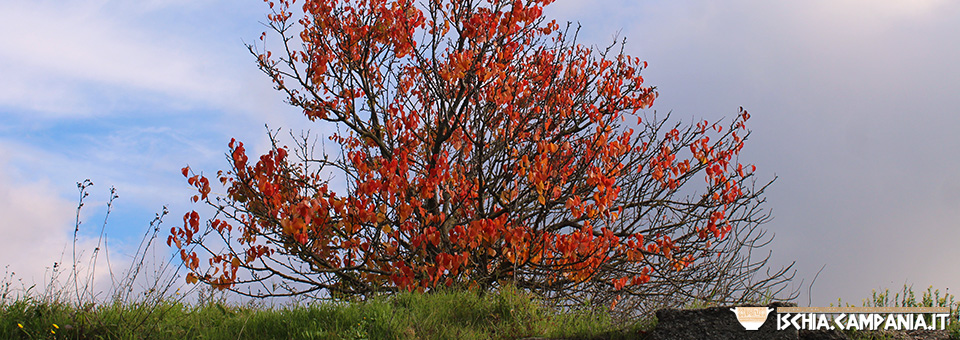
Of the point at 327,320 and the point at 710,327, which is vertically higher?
the point at 710,327

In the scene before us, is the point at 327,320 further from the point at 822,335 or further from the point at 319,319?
the point at 822,335

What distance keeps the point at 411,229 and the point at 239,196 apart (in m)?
2.62

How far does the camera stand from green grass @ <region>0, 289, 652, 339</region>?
6.20 metres

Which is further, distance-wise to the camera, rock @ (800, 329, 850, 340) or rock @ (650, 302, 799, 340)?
rock @ (800, 329, 850, 340)

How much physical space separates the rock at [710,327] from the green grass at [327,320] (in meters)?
0.45

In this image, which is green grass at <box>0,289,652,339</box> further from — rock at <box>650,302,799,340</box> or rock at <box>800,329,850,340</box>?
rock at <box>800,329,850,340</box>

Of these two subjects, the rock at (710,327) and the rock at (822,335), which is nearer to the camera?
the rock at (710,327)

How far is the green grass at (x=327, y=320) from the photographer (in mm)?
6195

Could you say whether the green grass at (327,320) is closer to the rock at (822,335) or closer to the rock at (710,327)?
the rock at (710,327)

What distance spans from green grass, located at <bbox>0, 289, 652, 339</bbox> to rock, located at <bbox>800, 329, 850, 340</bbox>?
68.6 inches

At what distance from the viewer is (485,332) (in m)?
6.46

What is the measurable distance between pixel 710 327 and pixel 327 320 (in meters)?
3.92

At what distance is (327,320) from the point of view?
21.0 feet

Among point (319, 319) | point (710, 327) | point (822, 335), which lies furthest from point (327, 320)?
point (822, 335)
